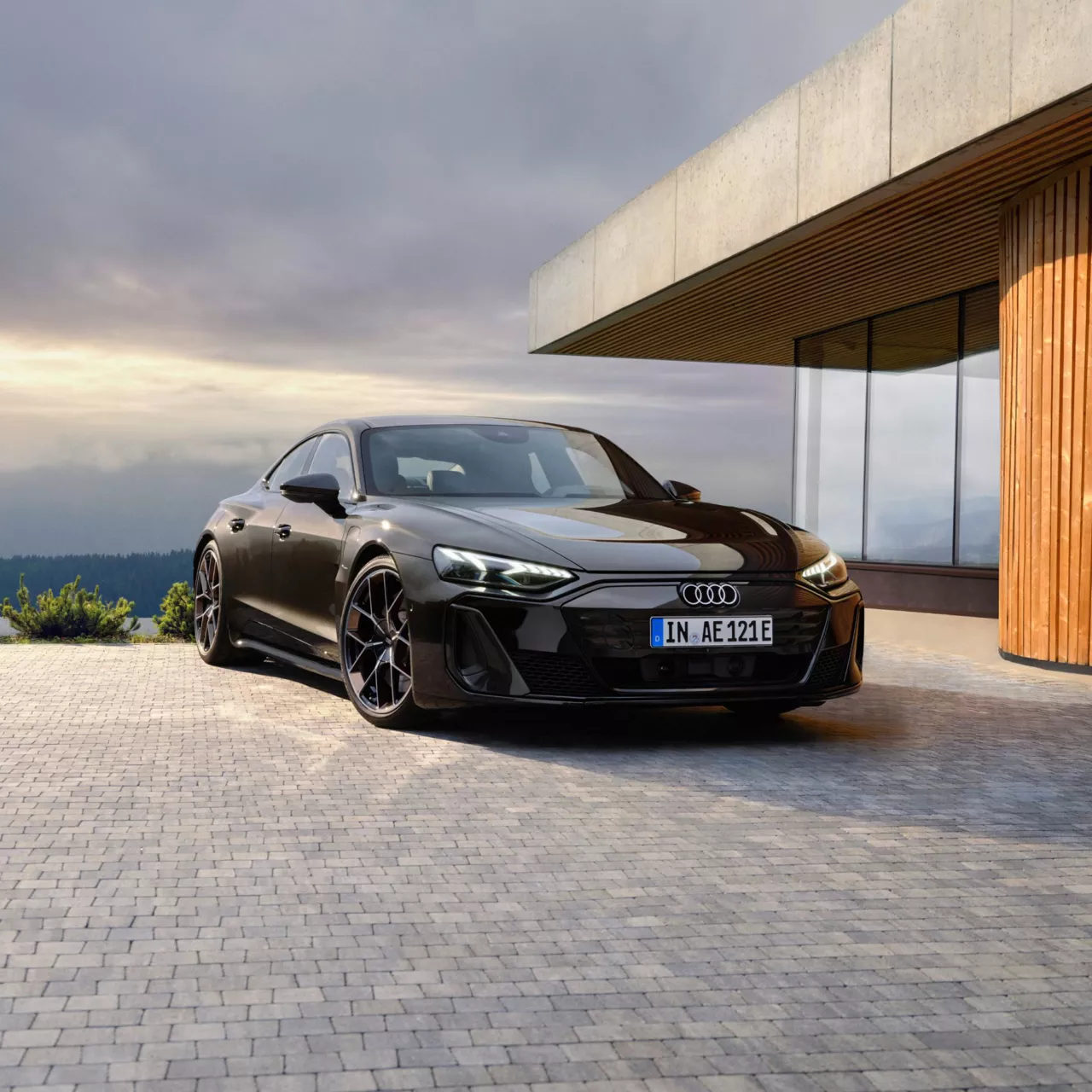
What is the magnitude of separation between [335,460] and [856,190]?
4787 millimetres

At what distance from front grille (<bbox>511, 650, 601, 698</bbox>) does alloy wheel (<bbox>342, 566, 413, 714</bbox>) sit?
617 mm

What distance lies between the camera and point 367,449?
714cm

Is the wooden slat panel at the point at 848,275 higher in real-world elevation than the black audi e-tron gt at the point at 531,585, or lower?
higher

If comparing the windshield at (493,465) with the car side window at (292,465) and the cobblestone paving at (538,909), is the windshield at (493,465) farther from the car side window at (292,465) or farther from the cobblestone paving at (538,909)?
the cobblestone paving at (538,909)

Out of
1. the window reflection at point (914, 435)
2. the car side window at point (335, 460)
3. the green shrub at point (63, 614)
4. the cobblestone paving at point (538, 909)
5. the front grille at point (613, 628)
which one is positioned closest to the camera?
the cobblestone paving at point (538, 909)

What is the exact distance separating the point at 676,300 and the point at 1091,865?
11.4 m

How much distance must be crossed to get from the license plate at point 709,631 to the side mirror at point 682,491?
190 centimetres

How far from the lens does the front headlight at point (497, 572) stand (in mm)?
5566

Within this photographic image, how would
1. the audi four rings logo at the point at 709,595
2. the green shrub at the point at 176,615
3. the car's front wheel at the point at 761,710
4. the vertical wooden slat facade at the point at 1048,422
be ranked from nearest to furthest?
the audi four rings logo at the point at 709,595, the car's front wheel at the point at 761,710, the vertical wooden slat facade at the point at 1048,422, the green shrub at the point at 176,615

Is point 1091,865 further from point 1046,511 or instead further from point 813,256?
point 813,256

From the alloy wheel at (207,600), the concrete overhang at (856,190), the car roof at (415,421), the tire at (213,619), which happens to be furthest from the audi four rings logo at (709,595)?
the concrete overhang at (856,190)

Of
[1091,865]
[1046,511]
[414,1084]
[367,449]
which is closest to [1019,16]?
[1046,511]

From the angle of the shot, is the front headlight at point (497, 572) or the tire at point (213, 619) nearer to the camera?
the front headlight at point (497, 572)

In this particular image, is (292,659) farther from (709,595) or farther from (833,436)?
(833,436)
